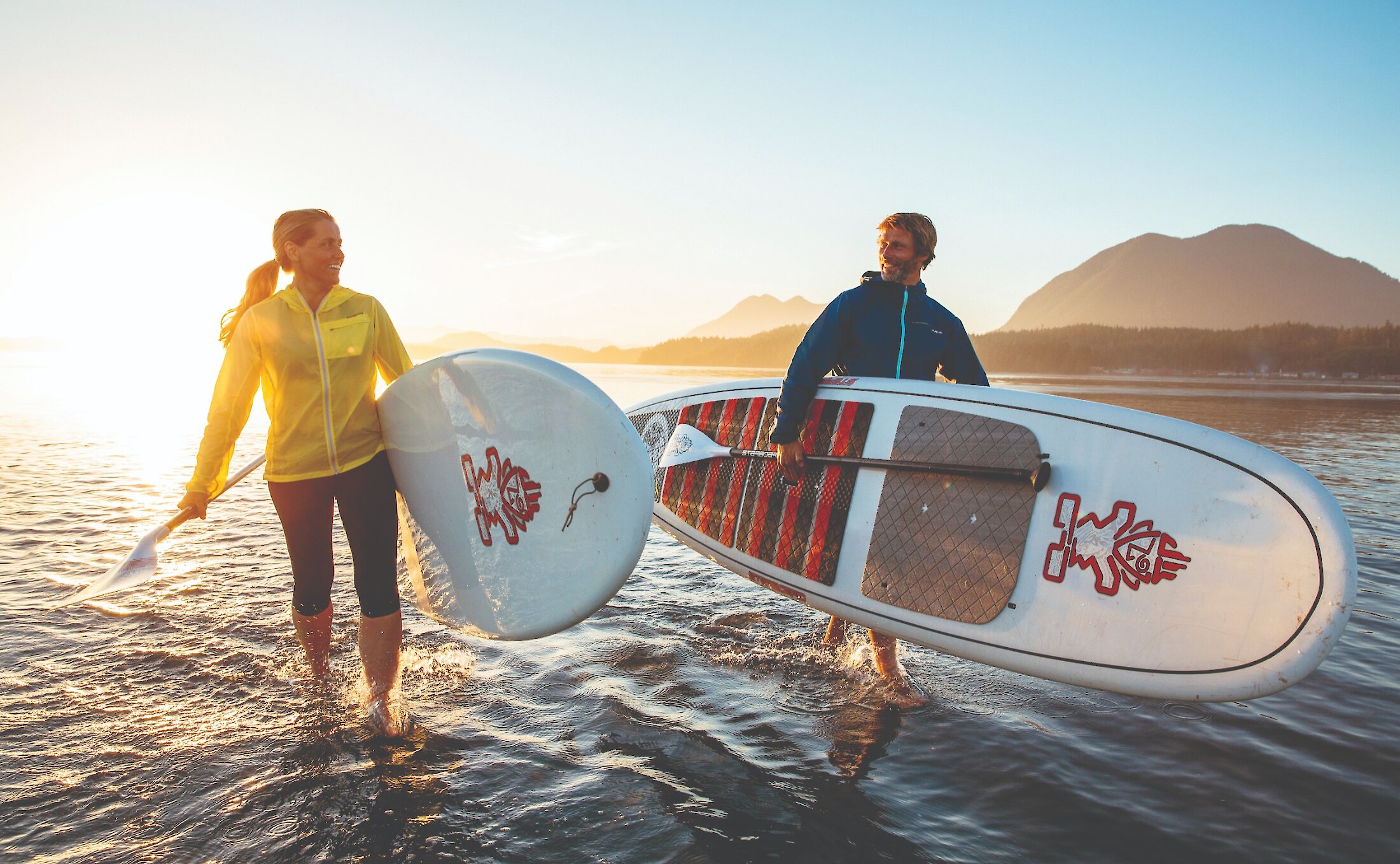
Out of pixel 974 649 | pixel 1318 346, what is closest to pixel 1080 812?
pixel 974 649

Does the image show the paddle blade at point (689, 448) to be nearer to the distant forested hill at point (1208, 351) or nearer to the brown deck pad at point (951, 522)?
the brown deck pad at point (951, 522)

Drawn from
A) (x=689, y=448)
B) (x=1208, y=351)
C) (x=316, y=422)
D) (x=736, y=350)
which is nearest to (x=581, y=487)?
(x=316, y=422)

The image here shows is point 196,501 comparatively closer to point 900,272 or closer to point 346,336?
point 346,336

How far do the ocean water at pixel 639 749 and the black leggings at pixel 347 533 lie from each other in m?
0.59

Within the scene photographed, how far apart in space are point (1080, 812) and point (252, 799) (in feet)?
9.79

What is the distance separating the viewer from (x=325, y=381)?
9.75 ft

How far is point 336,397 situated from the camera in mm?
3006

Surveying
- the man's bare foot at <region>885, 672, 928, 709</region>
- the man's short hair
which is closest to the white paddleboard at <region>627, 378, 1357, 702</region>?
the man's bare foot at <region>885, 672, 928, 709</region>

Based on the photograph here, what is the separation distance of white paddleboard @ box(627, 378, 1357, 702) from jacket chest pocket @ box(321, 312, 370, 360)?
211 centimetres

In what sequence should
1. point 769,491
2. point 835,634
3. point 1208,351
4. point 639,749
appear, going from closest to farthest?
point 639,749, point 769,491, point 835,634, point 1208,351

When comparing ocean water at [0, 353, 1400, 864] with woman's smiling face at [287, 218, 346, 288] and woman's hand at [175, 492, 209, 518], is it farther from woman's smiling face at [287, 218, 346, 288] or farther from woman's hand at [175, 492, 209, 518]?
woman's smiling face at [287, 218, 346, 288]

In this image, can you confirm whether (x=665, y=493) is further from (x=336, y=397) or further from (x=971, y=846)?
(x=971, y=846)

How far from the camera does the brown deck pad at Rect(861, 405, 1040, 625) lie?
3.31m

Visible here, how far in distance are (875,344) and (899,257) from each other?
1.38 feet
